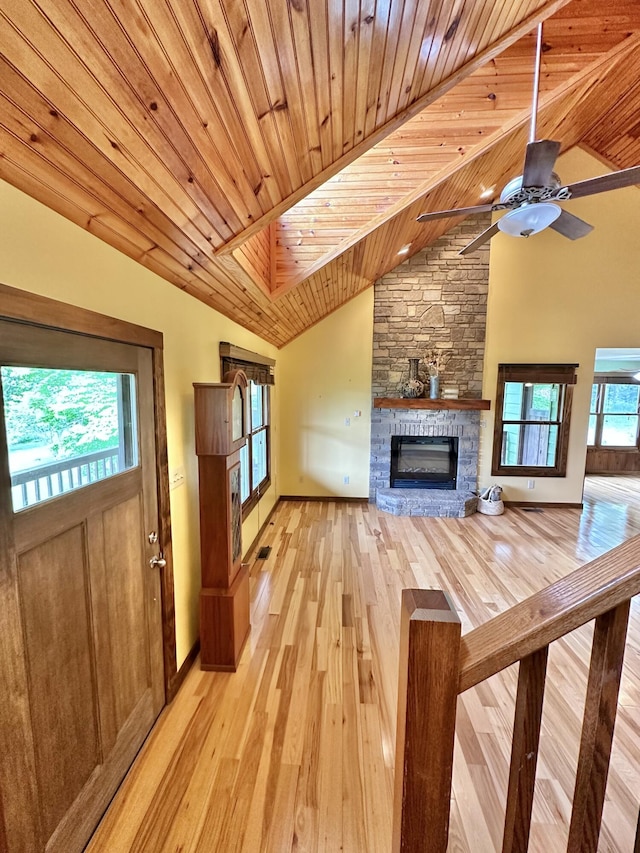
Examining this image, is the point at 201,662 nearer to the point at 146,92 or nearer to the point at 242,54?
the point at 146,92

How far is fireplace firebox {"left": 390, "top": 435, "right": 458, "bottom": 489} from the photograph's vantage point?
5379mm

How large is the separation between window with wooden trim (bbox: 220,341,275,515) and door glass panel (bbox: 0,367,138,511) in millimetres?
1343

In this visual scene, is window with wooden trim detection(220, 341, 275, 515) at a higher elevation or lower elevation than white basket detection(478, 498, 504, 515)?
higher

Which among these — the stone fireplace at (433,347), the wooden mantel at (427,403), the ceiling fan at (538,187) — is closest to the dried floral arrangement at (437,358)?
the stone fireplace at (433,347)

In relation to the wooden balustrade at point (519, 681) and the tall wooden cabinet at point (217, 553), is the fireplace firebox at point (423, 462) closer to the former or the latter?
the tall wooden cabinet at point (217, 553)

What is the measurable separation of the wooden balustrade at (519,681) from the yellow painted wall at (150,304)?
1.37 metres

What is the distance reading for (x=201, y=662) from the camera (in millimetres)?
2186

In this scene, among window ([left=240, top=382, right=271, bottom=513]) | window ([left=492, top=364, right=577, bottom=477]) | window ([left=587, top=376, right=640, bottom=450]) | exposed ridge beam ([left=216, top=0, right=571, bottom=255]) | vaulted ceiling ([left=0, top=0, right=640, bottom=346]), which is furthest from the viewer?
window ([left=587, top=376, right=640, bottom=450])

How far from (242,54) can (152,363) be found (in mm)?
1234

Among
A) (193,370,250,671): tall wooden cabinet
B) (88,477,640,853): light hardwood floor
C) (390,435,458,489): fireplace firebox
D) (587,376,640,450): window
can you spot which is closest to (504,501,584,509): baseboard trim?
(390,435,458,489): fireplace firebox

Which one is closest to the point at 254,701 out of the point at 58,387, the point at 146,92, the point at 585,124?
the point at 58,387

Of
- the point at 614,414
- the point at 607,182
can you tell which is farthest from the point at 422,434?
the point at 614,414

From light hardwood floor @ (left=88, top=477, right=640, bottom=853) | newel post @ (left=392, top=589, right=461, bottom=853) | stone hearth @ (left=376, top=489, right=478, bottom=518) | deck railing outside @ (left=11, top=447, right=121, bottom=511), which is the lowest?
light hardwood floor @ (left=88, top=477, right=640, bottom=853)

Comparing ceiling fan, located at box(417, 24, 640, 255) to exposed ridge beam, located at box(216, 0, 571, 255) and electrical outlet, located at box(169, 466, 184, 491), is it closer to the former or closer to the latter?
exposed ridge beam, located at box(216, 0, 571, 255)
